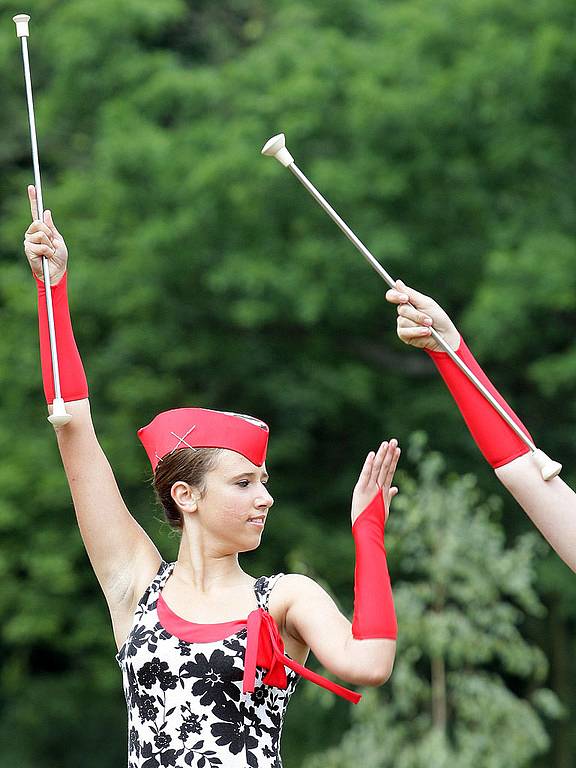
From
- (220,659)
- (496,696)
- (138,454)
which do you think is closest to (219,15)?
(138,454)

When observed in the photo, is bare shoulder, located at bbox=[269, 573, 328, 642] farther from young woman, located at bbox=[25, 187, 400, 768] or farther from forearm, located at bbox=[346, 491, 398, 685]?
forearm, located at bbox=[346, 491, 398, 685]

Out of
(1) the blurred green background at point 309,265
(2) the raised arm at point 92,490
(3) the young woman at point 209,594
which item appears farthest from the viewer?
(1) the blurred green background at point 309,265

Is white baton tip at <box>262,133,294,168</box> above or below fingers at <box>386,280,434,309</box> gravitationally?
above

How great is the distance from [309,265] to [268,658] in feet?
23.4

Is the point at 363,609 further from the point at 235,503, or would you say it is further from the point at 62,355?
the point at 62,355

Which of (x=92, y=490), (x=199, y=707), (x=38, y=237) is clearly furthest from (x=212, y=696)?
(x=38, y=237)

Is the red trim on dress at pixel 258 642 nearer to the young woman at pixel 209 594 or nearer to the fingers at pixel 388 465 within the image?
the young woman at pixel 209 594

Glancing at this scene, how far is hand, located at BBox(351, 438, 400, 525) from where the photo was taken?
2.36 metres

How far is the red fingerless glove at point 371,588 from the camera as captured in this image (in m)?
2.23

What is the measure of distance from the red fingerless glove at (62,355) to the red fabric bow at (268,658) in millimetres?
528

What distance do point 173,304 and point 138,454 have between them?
1.09 meters

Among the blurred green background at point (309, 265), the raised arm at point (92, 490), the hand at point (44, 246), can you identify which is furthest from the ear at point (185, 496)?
the blurred green background at point (309, 265)

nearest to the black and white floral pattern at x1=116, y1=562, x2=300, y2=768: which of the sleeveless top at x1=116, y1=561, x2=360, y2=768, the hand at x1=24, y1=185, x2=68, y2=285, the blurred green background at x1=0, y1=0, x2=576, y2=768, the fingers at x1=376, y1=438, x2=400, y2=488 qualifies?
the sleeveless top at x1=116, y1=561, x2=360, y2=768

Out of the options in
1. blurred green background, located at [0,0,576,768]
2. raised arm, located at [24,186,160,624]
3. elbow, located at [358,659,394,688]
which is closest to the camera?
elbow, located at [358,659,394,688]
